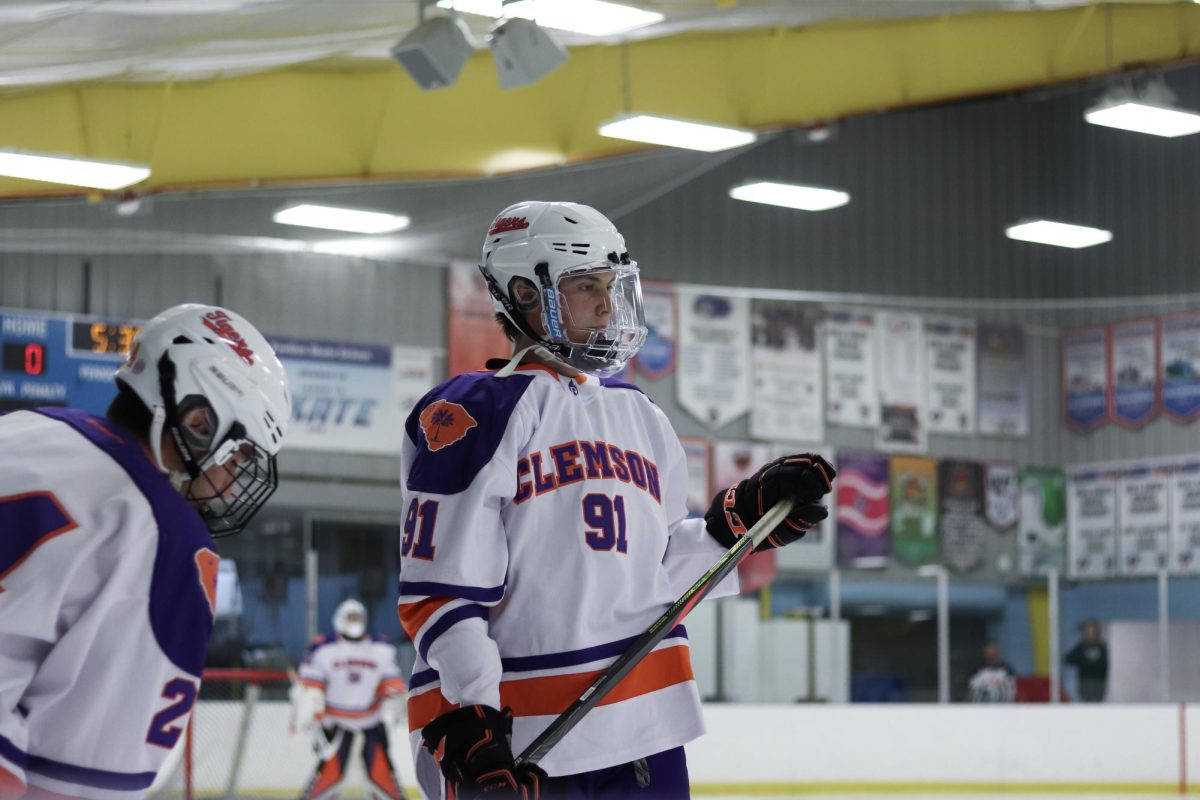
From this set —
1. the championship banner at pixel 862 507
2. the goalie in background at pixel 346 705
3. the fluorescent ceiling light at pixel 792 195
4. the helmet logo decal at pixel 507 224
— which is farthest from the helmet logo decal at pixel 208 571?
the championship banner at pixel 862 507

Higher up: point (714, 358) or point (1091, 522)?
point (714, 358)

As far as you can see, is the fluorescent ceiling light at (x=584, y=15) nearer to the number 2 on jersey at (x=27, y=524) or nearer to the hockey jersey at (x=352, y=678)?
the hockey jersey at (x=352, y=678)

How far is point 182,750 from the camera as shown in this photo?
823 centimetres

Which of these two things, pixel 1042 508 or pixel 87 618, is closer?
pixel 87 618

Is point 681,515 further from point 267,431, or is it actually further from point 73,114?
point 73,114

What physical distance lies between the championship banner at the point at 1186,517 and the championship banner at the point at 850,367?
7.32 ft

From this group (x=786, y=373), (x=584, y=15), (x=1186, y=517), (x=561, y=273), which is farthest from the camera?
(x=786, y=373)

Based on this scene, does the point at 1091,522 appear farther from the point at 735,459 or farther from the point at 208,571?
the point at 208,571

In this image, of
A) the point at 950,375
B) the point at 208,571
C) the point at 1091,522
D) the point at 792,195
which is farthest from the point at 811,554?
the point at 208,571

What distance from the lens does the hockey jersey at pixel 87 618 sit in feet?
4.63

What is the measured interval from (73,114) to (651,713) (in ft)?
14.7

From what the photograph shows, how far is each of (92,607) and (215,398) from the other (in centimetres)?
27

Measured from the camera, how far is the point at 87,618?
142cm

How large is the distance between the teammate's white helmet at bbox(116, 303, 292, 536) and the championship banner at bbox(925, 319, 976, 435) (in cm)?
1134
